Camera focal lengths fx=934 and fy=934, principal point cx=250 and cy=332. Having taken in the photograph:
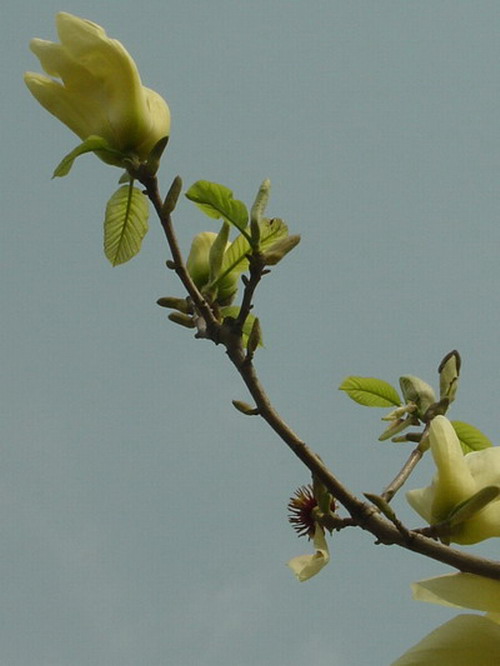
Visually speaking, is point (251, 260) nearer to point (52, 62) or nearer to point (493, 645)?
point (52, 62)

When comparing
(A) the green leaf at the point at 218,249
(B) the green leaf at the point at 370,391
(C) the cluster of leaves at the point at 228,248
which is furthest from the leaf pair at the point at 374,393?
→ (A) the green leaf at the point at 218,249

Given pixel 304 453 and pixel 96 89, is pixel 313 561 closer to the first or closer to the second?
pixel 304 453

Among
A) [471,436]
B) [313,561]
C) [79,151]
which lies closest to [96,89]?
[79,151]

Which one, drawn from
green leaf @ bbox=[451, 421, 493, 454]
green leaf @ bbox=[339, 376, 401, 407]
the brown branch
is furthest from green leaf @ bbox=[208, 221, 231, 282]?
green leaf @ bbox=[451, 421, 493, 454]

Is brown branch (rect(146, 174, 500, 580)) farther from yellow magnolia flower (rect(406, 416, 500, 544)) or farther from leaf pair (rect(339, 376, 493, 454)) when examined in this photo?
leaf pair (rect(339, 376, 493, 454))

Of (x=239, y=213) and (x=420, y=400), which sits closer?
(x=239, y=213)

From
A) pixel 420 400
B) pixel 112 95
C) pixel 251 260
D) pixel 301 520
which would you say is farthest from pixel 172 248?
pixel 420 400

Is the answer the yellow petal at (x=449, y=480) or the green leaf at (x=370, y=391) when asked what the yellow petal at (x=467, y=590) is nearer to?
the yellow petal at (x=449, y=480)
